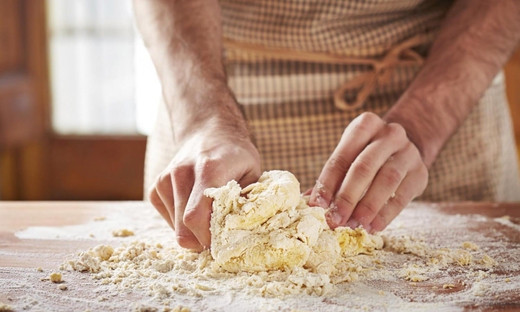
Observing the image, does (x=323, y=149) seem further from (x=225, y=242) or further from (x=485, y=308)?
(x=485, y=308)

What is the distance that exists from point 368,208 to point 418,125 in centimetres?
32

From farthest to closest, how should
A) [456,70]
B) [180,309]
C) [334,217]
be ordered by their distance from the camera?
[456,70], [334,217], [180,309]

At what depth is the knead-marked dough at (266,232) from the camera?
93 cm

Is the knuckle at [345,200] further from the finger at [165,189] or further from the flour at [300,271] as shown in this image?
the finger at [165,189]

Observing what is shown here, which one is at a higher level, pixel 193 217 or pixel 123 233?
pixel 193 217

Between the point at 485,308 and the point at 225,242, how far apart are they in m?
0.40

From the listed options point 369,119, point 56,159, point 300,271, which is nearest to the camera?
point 300,271

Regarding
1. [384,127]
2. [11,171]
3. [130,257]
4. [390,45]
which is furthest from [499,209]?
[11,171]

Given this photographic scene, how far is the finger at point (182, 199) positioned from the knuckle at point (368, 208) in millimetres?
311

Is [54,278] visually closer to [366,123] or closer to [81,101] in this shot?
[366,123]

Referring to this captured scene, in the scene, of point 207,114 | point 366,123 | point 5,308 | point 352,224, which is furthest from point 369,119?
point 5,308

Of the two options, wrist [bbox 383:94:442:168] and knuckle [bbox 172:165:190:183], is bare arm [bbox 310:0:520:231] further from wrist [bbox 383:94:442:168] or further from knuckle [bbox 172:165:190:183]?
knuckle [bbox 172:165:190:183]

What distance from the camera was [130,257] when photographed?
102 cm

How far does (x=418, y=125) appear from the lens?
130 centimetres
